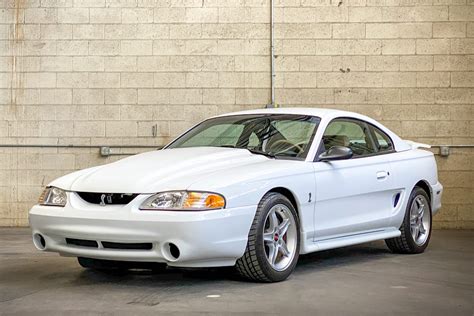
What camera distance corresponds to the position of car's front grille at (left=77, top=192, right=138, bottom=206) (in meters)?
5.37

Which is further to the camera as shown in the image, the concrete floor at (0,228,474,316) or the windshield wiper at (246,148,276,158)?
the windshield wiper at (246,148,276,158)

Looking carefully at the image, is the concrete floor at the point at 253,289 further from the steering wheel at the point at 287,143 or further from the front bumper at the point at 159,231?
the steering wheel at the point at 287,143

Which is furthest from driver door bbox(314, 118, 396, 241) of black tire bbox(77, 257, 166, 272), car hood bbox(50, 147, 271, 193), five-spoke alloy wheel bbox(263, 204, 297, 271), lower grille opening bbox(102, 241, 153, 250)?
lower grille opening bbox(102, 241, 153, 250)

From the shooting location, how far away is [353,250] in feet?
25.6

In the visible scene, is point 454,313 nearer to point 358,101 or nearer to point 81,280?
point 81,280

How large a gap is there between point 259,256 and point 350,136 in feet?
6.14

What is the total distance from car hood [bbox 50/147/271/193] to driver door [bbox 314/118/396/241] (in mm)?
586

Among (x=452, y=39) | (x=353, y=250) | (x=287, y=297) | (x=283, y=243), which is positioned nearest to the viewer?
(x=287, y=297)

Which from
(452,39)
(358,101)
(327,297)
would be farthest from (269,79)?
(327,297)

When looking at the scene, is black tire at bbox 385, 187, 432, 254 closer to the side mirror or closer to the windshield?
the side mirror

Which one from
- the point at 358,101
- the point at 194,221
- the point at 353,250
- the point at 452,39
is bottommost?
the point at 353,250

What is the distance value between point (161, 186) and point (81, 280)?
1.09 m

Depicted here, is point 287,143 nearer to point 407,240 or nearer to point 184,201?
point 184,201

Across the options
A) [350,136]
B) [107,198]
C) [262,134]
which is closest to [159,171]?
[107,198]
